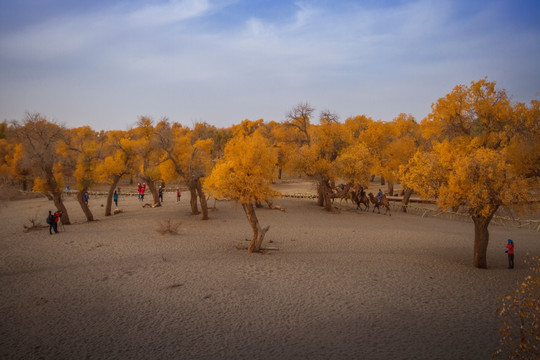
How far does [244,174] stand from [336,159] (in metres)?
14.7

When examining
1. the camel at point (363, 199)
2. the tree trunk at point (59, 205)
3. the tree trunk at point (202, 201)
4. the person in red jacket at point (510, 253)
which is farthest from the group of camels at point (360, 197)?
the tree trunk at point (59, 205)

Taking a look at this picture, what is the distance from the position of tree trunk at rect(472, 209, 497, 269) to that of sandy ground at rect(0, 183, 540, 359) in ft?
1.67

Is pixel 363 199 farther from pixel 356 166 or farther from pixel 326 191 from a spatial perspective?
pixel 356 166

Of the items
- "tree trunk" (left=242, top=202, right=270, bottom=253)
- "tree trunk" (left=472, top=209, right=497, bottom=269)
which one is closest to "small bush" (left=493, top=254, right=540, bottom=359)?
"tree trunk" (left=472, top=209, right=497, bottom=269)

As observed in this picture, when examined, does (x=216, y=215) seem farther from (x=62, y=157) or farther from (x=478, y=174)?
(x=478, y=174)

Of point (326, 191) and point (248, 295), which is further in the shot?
point (326, 191)

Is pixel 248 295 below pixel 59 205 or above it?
below

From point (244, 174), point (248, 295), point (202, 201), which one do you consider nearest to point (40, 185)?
point (202, 201)

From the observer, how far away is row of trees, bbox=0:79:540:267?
1277 cm

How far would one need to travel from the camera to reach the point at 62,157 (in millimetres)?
23484

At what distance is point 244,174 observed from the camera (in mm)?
15148

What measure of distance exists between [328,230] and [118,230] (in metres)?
14.5

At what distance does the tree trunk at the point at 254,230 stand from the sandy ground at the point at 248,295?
1.96ft

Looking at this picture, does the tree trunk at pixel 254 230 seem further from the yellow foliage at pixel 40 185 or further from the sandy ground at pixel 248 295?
the yellow foliage at pixel 40 185
